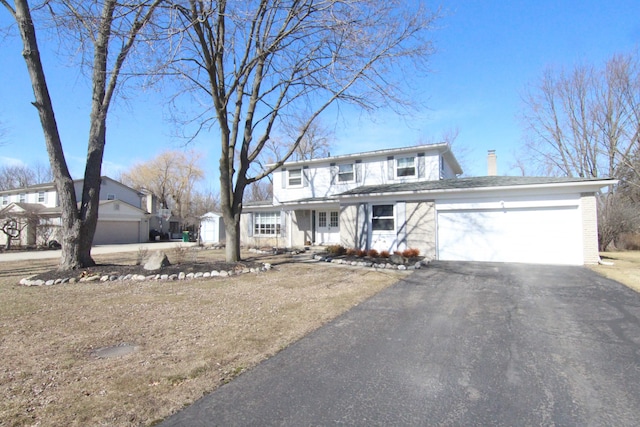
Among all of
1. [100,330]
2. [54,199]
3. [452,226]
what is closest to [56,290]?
[100,330]

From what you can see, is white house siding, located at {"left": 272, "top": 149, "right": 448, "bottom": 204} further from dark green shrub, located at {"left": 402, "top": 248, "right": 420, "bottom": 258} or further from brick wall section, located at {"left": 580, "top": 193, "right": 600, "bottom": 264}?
brick wall section, located at {"left": 580, "top": 193, "right": 600, "bottom": 264}

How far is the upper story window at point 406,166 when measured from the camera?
17078 mm

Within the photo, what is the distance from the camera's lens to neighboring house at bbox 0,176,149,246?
23328mm

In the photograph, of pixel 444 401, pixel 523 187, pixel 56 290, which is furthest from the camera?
pixel 523 187

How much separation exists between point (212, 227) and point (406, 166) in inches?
627

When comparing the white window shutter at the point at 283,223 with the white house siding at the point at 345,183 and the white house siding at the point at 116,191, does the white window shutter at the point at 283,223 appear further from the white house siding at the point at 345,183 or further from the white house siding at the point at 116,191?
the white house siding at the point at 116,191

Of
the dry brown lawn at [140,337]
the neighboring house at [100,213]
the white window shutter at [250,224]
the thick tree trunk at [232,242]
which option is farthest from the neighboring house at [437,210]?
the neighboring house at [100,213]

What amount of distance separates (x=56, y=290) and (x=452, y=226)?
12870mm

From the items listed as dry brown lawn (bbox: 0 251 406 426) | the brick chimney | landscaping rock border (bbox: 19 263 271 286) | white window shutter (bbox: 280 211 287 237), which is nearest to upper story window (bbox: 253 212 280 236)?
white window shutter (bbox: 280 211 287 237)

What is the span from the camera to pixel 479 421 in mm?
2566

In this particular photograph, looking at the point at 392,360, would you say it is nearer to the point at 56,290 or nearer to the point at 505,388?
the point at 505,388

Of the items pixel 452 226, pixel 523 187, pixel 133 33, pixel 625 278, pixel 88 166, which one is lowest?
pixel 625 278

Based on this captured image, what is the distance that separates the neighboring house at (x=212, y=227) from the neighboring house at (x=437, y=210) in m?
7.32

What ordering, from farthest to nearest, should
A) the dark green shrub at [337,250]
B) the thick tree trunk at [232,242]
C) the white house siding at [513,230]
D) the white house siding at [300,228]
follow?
the white house siding at [300,228] → the dark green shrub at [337,250] → the thick tree trunk at [232,242] → the white house siding at [513,230]
